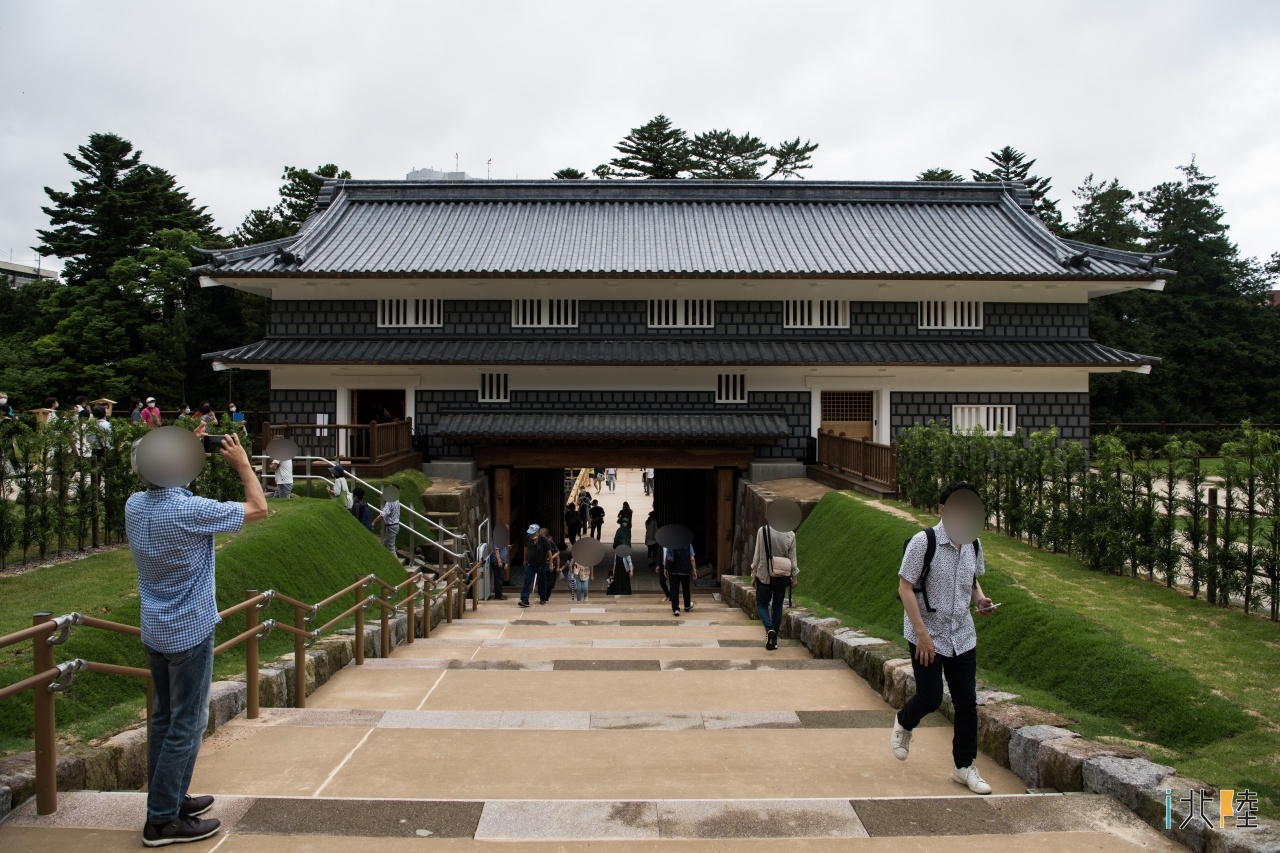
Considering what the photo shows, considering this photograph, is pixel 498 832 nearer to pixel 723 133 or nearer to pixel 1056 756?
pixel 1056 756

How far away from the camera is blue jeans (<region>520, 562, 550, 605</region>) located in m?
17.3

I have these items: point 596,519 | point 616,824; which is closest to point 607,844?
point 616,824

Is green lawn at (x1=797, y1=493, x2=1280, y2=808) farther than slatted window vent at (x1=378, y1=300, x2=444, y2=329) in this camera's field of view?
No

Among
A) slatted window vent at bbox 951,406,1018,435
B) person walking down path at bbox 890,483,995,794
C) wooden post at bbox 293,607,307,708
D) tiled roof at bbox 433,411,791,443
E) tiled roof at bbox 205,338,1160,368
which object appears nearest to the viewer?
person walking down path at bbox 890,483,995,794

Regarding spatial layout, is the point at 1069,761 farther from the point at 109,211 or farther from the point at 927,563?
the point at 109,211

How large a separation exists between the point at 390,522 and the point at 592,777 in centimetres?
1146

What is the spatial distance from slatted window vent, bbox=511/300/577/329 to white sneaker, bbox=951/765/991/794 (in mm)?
19921

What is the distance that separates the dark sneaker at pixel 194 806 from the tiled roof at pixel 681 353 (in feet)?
60.8

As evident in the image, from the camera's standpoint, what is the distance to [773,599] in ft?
33.9

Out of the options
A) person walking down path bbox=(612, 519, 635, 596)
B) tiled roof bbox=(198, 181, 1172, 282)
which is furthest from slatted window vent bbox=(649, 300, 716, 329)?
person walking down path bbox=(612, 519, 635, 596)

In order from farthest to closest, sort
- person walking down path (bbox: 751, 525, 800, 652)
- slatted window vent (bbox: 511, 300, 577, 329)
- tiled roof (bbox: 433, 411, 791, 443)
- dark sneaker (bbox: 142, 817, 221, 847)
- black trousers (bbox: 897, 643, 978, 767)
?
slatted window vent (bbox: 511, 300, 577, 329)
tiled roof (bbox: 433, 411, 791, 443)
person walking down path (bbox: 751, 525, 800, 652)
black trousers (bbox: 897, 643, 978, 767)
dark sneaker (bbox: 142, 817, 221, 847)

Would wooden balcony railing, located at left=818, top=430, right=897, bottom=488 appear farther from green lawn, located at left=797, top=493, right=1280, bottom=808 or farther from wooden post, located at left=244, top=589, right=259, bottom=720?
wooden post, located at left=244, top=589, right=259, bottom=720

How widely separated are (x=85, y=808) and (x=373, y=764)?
1.53m

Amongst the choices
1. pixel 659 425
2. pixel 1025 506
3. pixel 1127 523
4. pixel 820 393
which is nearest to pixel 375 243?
pixel 659 425
